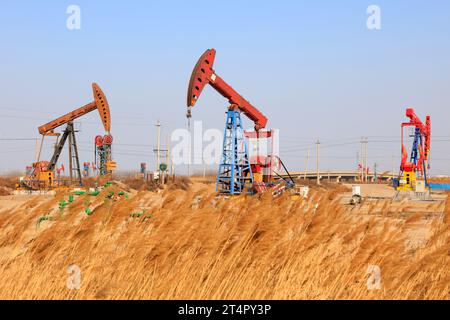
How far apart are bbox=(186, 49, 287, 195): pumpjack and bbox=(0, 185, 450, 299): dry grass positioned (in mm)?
24839

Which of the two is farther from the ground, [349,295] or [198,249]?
[198,249]

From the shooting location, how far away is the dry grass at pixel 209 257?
586 centimetres

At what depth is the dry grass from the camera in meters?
5.86

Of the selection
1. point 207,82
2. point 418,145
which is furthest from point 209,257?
point 418,145

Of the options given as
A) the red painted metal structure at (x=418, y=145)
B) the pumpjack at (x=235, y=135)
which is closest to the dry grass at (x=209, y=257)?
the pumpjack at (x=235, y=135)

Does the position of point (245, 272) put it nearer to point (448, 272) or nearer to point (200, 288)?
point (200, 288)

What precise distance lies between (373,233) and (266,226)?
119 cm

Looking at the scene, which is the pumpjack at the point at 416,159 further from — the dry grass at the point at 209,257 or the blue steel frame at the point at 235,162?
the dry grass at the point at 209,257

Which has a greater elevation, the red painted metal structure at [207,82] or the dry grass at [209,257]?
the red painted metal structure at [207,82]

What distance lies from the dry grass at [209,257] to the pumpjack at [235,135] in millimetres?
24839

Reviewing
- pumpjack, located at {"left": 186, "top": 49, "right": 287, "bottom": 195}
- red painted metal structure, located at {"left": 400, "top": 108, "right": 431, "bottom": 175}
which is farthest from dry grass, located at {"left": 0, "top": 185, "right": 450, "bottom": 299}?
red painted metal structure, located at {"left": 400, "top": 108, "right": 431, "bottom": 175}

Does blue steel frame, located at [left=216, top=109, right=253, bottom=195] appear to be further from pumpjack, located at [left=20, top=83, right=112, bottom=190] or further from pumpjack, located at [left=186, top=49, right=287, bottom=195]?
pumpjack, located at [left=20, top=83, right=112, bottom=190]
